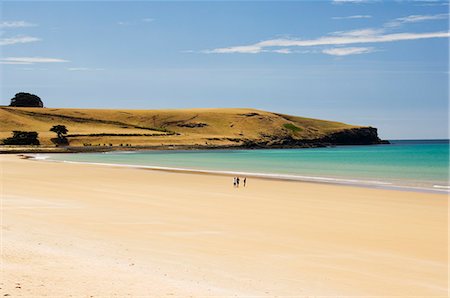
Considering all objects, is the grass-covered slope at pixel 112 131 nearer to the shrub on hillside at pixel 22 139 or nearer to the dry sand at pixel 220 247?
the shrub on hillside at pixel 22 139

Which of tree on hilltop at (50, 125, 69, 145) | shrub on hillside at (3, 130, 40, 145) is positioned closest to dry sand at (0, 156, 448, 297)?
shrub on hillside at (3, 130, 40, 145)

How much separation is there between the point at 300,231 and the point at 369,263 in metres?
4.18

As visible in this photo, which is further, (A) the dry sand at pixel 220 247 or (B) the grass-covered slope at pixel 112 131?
(B) the grass-covered slope at pixel 112 131

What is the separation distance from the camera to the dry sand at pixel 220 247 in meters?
9.61

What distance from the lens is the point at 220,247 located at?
13258 mm

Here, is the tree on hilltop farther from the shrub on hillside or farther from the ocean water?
the ocean water

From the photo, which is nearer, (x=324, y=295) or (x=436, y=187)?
(x=324, y=295)

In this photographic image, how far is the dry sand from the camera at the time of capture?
9.61m

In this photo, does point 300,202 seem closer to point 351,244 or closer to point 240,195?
point 240,195

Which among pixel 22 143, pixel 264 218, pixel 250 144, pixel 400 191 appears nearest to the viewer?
pixel 264 218

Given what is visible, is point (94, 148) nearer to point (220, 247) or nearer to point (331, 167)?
point (331, 167)

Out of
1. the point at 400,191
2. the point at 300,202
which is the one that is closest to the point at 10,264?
the point at 300,202

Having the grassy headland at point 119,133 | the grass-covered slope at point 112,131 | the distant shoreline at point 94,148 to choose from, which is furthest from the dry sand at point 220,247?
the grass-covered slope at point 112,131

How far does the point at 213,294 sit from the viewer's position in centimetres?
895
